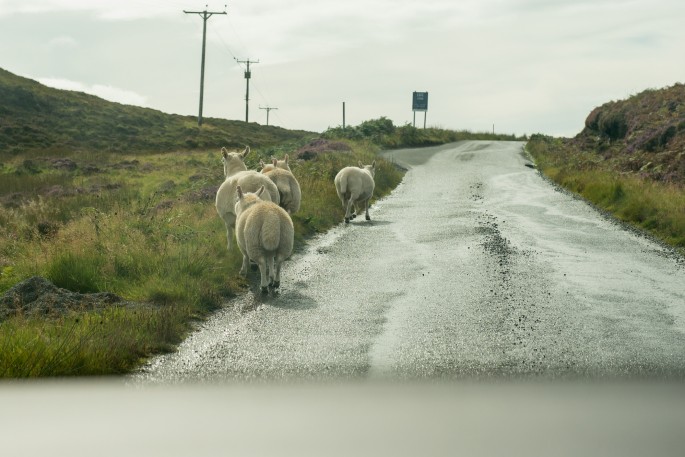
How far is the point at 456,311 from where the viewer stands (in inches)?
371

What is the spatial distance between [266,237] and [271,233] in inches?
3.1

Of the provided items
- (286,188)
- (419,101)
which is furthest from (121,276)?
(419,101)

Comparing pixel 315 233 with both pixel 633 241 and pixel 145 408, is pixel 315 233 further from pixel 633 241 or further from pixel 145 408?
pixel 145 408

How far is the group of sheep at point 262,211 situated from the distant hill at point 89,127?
41067mm

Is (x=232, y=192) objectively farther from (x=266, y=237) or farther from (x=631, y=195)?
(x=631, y=195)

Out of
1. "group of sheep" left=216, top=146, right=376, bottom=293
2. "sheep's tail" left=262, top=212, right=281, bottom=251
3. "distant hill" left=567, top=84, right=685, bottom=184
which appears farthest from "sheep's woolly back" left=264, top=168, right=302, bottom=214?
"distant hill" left=567, top=84, right=685, bottom=184

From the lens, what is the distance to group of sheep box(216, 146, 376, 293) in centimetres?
1018

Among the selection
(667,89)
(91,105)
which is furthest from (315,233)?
(91,105)

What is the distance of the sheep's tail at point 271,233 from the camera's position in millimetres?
10047

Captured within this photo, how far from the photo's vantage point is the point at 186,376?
22.3 feet

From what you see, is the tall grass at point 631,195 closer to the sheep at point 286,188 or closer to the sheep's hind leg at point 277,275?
the sheep at point 286,188

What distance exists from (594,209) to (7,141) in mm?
47240

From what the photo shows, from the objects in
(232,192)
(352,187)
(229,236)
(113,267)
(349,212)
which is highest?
(352,187)

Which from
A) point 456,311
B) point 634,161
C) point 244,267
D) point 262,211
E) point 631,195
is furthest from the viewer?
point 634,161
